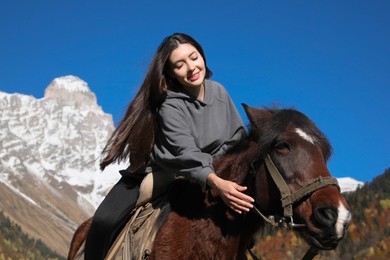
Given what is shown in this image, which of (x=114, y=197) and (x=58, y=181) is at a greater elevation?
(x=58, y=181)

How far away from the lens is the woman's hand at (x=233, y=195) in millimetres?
4043

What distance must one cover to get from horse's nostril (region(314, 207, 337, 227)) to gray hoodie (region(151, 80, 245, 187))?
0.91m

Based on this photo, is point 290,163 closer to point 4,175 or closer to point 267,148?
point 267,148

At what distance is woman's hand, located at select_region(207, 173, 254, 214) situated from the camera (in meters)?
4.04

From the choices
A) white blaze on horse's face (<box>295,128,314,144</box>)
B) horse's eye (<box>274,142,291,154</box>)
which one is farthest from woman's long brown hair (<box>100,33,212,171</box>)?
white blaze on horse's face (<box>295,128,314,144</box>)

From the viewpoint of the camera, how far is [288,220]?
391cm

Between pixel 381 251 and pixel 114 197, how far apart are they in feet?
43.3

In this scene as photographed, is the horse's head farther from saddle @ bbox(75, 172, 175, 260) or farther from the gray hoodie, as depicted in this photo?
saddle @ bbox(75, 172, 175, 260)

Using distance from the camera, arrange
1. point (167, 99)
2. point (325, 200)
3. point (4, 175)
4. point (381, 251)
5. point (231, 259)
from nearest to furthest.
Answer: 1. point (325, 200)
2. point (231, 259)
3. point (167, 99)
4. point (381, 251)
5. point (4, 175)

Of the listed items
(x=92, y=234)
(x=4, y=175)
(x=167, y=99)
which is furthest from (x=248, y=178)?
(x=4, y=175)

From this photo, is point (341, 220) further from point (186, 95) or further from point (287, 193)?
point (186, 95)

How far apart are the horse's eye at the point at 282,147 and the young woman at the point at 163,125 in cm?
68

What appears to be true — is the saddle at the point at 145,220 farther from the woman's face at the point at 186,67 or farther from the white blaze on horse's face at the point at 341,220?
the white blaze on horse's face at the point at 341,220

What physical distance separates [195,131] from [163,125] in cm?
28
